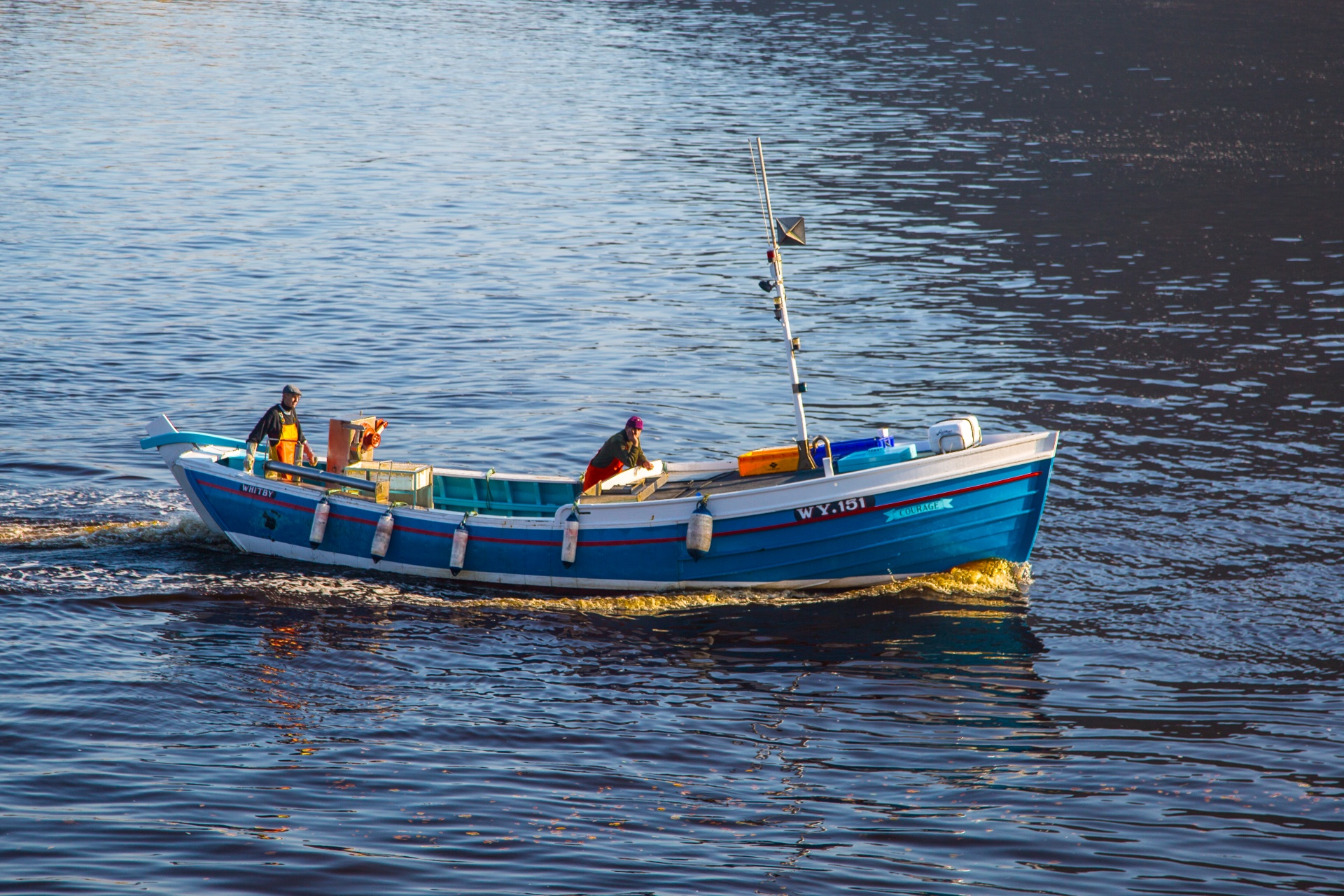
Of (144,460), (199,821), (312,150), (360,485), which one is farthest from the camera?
(312,150)

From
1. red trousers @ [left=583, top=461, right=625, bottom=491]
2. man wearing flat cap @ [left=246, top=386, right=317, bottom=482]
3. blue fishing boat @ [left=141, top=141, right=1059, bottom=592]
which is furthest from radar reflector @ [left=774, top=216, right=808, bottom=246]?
man wearing flat cap @ [left=246, top=386, right=317, bottom=482]

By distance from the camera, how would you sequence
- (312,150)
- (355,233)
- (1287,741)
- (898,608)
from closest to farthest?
(1287,741)
(898,608)
(355,233)
(312,150)

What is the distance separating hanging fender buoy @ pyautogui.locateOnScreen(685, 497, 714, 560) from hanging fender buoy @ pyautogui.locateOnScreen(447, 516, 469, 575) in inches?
130

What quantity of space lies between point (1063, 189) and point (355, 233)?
24218mm

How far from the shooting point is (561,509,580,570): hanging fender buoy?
17.8 m

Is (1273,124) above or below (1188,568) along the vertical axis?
above

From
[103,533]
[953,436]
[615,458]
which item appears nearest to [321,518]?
[103,533]

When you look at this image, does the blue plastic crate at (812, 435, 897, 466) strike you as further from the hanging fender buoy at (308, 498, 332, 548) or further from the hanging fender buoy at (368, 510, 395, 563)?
the hanging fender buoy at (308, 498, 332, 548)

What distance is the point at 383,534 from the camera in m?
18.4

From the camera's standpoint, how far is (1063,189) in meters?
44.3

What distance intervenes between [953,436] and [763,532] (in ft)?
9.35

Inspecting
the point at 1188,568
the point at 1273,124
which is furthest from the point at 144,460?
the point at 1273,124

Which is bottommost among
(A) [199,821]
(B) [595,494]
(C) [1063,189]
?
(A) [199,821]

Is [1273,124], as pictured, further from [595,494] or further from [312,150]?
[595,494]
